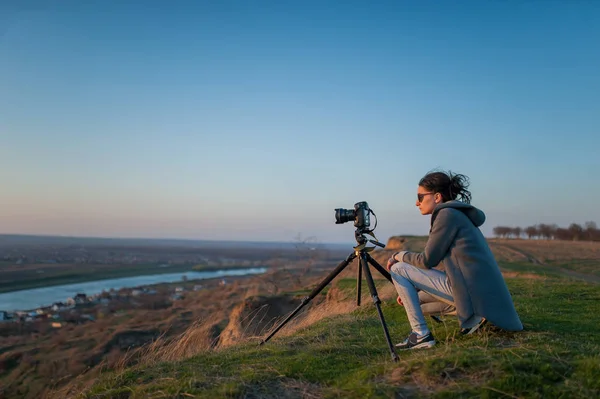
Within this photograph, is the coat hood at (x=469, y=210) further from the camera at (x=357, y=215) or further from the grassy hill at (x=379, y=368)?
the grassy hill at (x=379, y=368)

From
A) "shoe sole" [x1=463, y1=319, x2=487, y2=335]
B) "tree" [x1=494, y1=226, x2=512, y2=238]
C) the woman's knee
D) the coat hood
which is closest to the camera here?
the coat hood

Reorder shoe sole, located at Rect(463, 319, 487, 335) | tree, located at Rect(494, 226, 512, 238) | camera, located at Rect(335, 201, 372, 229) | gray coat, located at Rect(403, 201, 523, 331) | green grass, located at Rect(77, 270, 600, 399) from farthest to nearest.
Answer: tree, located at Rect(494, 226, 512, 238)
camera, located at Rect(335, 201, 372, 229)
shoe sole, located at Rect(463, 319, 487, 335)
gray coat, located at Rect(403, 201, 523, 331)
green grass, located at Rect(77, 270, 600, 399)

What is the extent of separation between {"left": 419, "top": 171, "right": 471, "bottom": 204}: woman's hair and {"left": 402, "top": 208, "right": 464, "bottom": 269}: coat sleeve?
37cm

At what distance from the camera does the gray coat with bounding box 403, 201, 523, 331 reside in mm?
4031

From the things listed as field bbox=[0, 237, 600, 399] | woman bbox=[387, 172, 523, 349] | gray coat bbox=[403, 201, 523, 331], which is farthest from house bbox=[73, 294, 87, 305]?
gray coat bbox=[403, 201, 523, 331]

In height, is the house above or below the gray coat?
below

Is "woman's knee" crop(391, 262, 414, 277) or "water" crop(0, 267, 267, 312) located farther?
"water" crop(0, 267, 267, 312)

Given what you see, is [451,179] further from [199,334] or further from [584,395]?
[199,334]

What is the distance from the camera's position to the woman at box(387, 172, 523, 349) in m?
4.04

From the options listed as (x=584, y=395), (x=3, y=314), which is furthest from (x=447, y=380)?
(x=3, y=314)

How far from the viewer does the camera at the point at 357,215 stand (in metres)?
4.68

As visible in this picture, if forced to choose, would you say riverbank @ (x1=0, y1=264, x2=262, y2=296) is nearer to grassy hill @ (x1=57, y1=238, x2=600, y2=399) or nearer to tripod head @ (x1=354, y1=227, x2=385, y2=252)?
grassy hill @ (x1=57, y1=238, x2=600, y2=399)

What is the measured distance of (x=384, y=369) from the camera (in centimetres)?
362

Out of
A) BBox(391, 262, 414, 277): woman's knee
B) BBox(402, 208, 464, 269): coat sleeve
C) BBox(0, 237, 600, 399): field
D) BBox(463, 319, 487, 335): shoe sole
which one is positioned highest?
BBox(402, 208, 464, 269): coat sleeve
